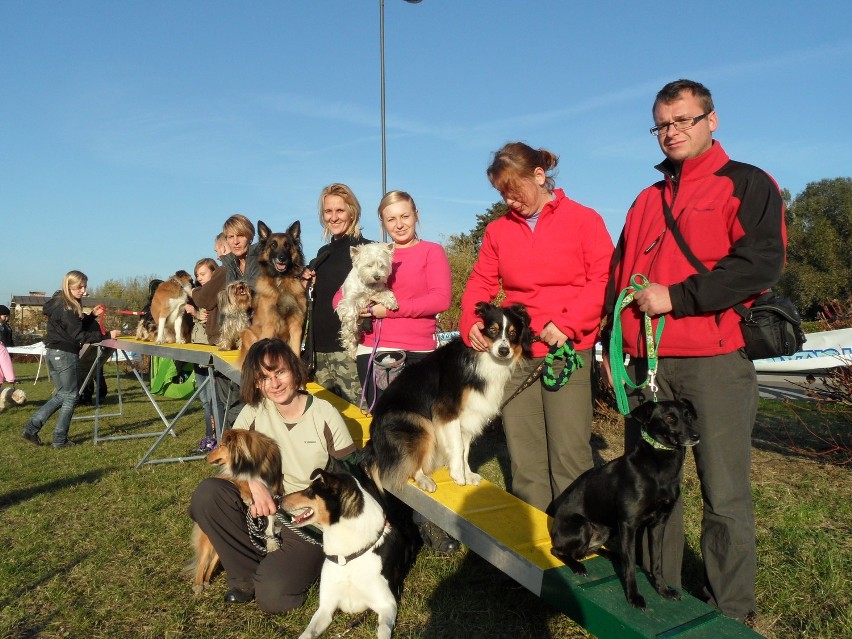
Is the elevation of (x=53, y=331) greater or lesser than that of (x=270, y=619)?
greater

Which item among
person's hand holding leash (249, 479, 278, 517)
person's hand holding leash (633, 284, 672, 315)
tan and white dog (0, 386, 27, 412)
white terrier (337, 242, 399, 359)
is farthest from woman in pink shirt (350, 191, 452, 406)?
tan and white dog (0, 386, 27, 412)

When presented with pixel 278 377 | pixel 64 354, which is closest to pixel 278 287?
pixel 278 377

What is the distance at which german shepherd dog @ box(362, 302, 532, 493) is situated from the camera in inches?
142

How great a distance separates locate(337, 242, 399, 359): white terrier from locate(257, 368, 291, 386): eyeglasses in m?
1.18

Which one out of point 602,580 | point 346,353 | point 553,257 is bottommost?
point 602,580

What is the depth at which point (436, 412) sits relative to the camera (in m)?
3.75

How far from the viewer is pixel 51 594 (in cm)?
381

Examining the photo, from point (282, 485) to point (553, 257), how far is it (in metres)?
2.14

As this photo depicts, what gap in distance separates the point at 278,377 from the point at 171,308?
6287 millimetres

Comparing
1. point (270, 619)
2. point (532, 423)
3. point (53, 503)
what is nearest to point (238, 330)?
point (53, 503)

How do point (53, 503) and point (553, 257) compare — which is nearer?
point (553, 257)

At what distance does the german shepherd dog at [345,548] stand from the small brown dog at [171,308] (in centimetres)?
669

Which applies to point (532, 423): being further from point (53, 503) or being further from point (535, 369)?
point (53, 503)

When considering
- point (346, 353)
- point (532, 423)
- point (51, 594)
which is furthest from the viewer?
point (346, 353)
